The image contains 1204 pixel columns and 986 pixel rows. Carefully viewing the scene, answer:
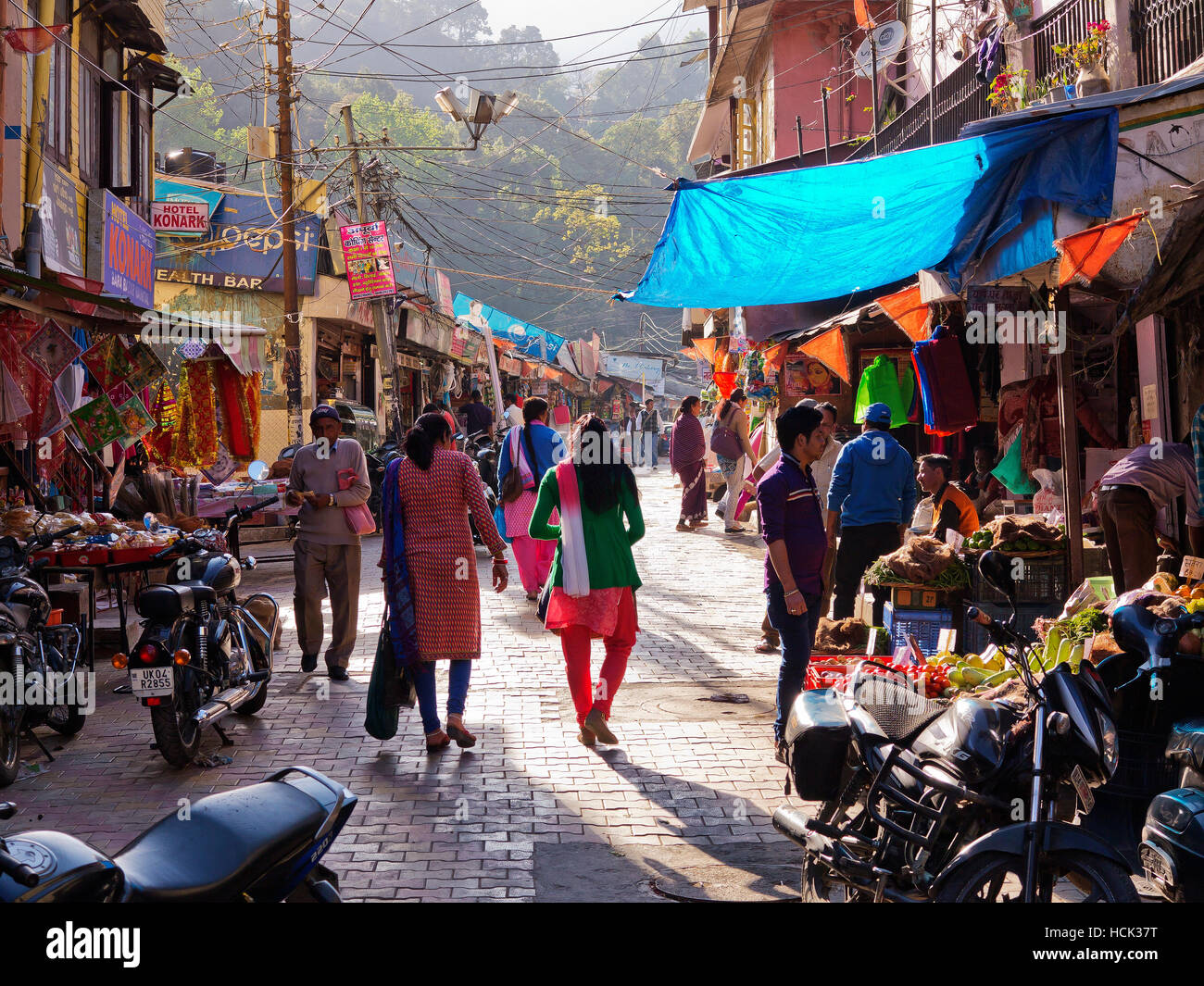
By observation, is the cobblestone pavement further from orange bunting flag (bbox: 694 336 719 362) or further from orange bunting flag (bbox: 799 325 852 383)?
orange bunting flag (bbox: 694 336 719 362)

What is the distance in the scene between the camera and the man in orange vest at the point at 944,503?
9.00 metres

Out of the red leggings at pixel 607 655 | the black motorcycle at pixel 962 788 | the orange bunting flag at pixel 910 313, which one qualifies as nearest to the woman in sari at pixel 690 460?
the orange bunting flag at pixel 910 313

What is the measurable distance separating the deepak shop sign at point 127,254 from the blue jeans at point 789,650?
10021 mm

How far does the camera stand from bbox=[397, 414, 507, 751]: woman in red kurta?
6.52 meters

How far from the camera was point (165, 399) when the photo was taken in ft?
44.2

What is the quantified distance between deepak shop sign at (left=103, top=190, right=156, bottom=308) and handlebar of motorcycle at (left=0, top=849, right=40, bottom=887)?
39.6 ft

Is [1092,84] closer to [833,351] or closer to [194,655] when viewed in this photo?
[833,351]

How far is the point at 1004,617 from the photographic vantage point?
7871mm

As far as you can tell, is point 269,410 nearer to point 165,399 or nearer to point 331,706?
point 165,399

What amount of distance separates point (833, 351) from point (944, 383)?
3206 mm

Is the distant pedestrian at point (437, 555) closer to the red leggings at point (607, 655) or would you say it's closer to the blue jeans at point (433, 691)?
the blue jeans at point (433, 691)

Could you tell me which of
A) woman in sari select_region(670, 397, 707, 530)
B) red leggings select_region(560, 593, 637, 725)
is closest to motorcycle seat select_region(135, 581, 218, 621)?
red leggings select_region(560, 593, 637, 725)
